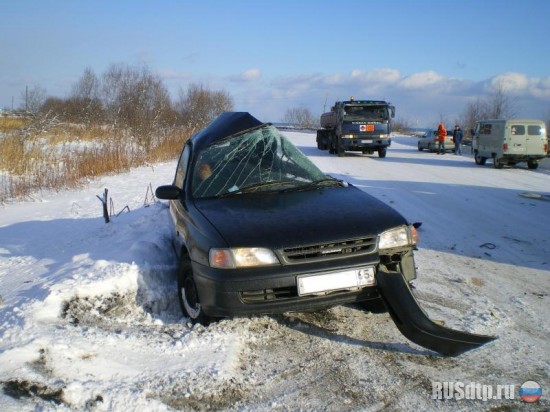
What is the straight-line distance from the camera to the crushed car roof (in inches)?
197

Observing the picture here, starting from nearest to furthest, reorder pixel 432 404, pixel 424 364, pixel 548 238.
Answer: pixel 432 404
pixel 424 364
pixel 548 238

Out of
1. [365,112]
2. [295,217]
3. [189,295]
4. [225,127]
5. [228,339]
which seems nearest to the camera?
[228,339]

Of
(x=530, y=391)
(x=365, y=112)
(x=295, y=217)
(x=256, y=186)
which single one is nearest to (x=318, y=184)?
(x=256, y=186)

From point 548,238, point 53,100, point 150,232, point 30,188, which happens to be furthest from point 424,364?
point 53,100

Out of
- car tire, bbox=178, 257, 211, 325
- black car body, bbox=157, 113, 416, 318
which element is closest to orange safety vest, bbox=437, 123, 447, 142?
black car body, bbox=157, 113, 416, 318

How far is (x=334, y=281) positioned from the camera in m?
3.37

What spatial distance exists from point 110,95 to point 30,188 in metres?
17.7

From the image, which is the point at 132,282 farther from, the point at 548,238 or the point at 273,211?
the point at 548,238

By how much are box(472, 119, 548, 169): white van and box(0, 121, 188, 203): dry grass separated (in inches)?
502

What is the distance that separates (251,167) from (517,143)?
16101mm

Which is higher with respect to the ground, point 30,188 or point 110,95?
point 110,95

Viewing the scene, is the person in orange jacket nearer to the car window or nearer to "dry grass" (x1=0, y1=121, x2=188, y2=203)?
"dry grass" (x1=0, y1=121, x2=188, y2=203)

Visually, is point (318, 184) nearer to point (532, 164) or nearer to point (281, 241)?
point (281, 241)

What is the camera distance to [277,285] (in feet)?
10.9
